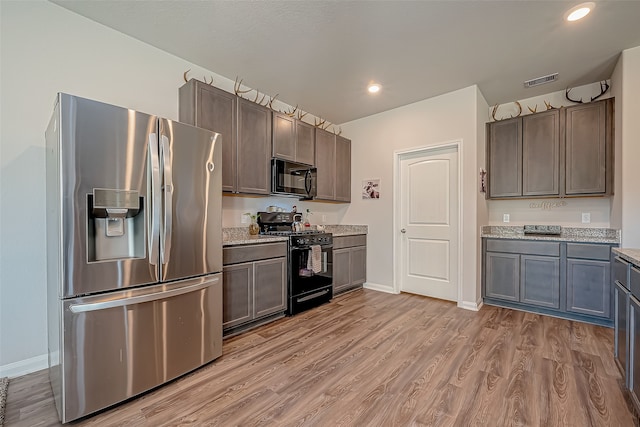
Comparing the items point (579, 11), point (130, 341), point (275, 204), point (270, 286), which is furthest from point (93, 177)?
point (579, 11)

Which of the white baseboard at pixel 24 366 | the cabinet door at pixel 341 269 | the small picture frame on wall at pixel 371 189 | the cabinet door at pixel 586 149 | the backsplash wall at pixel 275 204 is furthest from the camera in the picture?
the small picture frame on wall at pixel 371 189

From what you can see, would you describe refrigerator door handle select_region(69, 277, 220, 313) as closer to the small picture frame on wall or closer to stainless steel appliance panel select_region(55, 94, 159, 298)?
stainless steel appliance panel select_region(55, 94, 159, 298)

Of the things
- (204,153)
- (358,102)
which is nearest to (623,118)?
(358,102)

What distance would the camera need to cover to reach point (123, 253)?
5.84 ft

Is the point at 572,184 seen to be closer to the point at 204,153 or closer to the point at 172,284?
the point at 204,153

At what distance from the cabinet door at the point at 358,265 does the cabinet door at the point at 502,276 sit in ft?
5.49

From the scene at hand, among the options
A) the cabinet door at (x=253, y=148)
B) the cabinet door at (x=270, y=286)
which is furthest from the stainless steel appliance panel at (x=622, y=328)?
the cabinet door at (x=253, y=148)

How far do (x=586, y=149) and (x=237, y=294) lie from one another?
13.8 ft

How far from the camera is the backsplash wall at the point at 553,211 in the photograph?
11.0 feet

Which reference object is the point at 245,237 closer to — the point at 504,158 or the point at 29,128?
the point at 29,128

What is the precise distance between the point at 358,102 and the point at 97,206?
10.9ft

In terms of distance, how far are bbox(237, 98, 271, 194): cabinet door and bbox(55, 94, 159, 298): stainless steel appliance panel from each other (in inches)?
49.0

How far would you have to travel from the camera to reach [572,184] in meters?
3.31

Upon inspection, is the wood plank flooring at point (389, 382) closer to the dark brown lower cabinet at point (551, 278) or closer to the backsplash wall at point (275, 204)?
the dark brown lower cabinet at point (551, 278)
